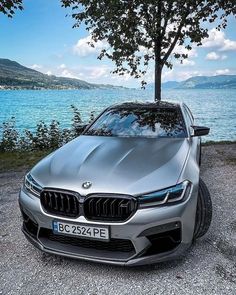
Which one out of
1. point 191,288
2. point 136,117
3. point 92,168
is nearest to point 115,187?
point 92,168

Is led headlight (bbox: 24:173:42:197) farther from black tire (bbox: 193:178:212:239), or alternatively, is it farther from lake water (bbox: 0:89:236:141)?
lake water (bbox: 0:89:236:141)

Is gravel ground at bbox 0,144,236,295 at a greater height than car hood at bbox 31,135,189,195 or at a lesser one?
lesser

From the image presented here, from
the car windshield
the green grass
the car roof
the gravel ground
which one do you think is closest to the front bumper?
the gravel ground

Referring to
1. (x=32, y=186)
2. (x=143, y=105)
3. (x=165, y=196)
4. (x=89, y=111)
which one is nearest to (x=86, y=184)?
(x=32, y=186)

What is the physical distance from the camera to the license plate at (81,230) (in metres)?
3.02

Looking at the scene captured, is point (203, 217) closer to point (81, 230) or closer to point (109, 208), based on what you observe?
point (109, 208)

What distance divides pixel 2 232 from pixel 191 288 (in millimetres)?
2509

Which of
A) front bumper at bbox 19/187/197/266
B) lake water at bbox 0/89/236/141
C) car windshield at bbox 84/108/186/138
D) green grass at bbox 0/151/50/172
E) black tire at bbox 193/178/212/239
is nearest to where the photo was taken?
front bumper at bbox 19/187/197/266

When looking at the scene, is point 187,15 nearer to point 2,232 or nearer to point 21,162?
point 21,162

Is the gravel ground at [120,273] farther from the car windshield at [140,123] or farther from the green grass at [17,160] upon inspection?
the green grass at [17,160]

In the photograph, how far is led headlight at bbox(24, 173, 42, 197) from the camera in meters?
3.34

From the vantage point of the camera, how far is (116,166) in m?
3.46

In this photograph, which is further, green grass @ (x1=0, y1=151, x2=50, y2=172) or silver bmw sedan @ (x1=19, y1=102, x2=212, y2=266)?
green grass @ (x1=0, y1=151, x2=50, y2=172)

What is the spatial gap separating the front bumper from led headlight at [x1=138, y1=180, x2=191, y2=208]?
5cm
